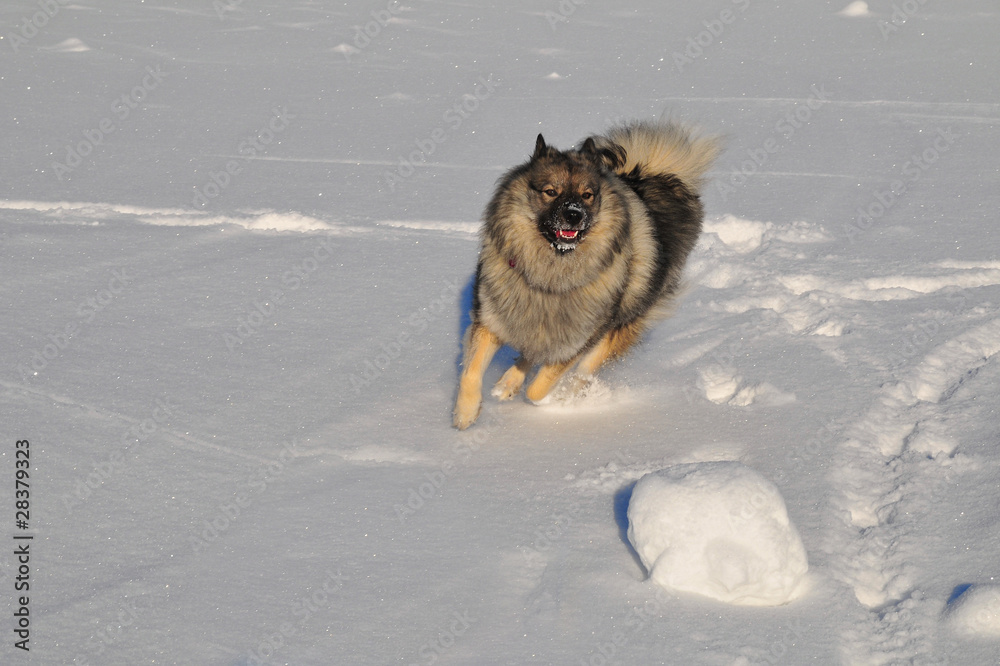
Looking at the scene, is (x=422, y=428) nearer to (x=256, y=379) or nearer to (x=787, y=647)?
(x=256, y=379)

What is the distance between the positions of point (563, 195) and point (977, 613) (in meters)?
1.80

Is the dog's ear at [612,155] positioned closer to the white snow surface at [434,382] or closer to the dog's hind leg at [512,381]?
the white snow surface at [434,382]

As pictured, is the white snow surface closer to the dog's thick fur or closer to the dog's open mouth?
the dog's thick fur

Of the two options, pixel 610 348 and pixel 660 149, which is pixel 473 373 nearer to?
pixel 610 348

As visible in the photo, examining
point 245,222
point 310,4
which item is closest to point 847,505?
point 245,222

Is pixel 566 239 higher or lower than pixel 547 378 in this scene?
higher

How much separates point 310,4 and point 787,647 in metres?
9.90

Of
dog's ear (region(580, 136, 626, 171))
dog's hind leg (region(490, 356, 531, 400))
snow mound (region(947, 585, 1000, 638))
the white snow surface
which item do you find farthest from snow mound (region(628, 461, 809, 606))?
dog's ear (region(580, 136, 626, 171))

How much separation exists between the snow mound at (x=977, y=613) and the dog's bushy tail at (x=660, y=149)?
2.31m

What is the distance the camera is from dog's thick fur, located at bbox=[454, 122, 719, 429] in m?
2.97

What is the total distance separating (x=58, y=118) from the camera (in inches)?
241

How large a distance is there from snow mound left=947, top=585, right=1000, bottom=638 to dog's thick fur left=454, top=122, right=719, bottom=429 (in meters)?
1.60

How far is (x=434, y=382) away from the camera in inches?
133

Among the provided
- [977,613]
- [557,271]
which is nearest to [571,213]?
[557,271]
